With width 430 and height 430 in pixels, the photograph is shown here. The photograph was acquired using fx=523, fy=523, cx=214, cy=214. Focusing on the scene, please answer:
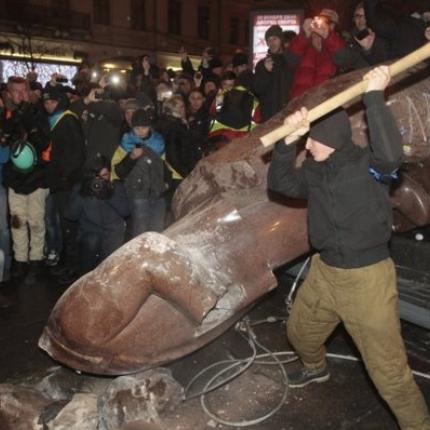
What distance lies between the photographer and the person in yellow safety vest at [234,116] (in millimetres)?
5809

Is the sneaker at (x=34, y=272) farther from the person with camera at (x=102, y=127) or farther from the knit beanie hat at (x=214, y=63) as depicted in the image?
the knit beanie hat at (x=214, y=63)

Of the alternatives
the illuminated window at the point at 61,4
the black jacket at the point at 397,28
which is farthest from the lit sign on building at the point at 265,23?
the illuminated window at the point at 61,4

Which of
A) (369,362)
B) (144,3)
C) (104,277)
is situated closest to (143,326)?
(104,277)

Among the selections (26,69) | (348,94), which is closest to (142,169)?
(348,94)

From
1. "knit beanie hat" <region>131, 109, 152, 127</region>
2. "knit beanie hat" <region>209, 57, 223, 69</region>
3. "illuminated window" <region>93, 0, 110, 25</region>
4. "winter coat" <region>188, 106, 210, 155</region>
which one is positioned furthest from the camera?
"illuminated window" <region>93, 0, 110, 25</region>

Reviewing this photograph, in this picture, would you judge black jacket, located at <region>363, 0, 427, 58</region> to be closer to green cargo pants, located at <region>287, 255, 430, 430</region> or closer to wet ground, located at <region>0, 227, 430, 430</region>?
wet ground, located at <region>0, 227, 430, 430</region>

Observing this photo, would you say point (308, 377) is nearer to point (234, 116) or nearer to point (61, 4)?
point (234, 116)

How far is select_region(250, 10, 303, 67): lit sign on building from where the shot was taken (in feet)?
34.3

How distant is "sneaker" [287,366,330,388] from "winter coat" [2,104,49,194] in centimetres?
344

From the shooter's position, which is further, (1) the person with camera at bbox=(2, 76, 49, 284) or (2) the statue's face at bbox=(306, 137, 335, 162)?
(1) the person with camera at bbox=(2, 76, 49, 284)

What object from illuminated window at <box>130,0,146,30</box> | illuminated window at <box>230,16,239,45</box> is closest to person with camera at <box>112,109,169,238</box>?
illuminated window at <box>130,0,146,30</box>

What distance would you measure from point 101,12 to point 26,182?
2885cm

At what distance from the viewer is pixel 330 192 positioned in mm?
2732

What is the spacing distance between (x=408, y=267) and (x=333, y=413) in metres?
1.62
